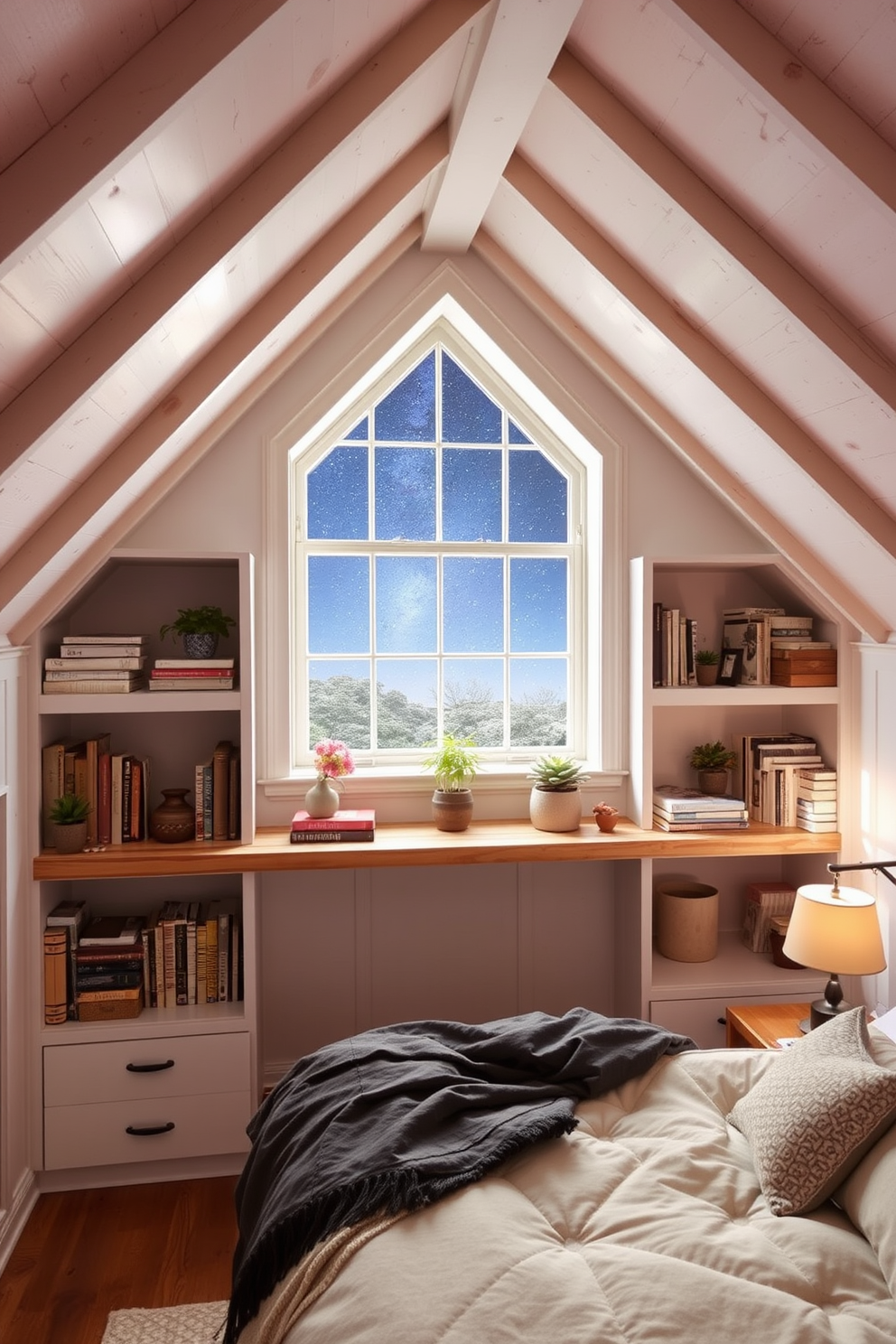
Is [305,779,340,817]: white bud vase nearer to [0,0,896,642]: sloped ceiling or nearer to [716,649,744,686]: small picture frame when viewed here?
[0,0,896,642]: sloped ceiling

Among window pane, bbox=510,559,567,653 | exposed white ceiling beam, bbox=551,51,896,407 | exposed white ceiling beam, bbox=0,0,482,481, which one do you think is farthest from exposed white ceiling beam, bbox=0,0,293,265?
window pane, bbox=510,559,567,653

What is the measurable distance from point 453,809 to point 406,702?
0.50 m

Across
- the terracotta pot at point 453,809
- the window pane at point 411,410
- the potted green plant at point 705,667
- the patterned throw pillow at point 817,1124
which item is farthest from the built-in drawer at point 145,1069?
the window pane at point 411,410

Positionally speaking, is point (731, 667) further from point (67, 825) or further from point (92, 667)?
point (67, 825)

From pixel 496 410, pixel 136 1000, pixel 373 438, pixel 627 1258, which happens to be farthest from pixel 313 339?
pixel 627 1258

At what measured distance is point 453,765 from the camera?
320 cm

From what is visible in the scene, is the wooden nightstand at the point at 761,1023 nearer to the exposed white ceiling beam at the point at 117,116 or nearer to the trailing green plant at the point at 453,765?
the trailing green plant at the point at 453,765

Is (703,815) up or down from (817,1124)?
up

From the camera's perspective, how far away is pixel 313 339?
302cm

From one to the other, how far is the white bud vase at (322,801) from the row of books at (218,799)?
0.23 m

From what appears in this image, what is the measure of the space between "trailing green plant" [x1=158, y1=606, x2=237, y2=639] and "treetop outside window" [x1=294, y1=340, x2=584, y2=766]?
0.41 m

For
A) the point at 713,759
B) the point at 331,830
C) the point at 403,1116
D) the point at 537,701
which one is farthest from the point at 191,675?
the point at 713,759

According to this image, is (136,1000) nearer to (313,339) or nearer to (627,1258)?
(627,1258)

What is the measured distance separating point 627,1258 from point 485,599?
7.55 feet
